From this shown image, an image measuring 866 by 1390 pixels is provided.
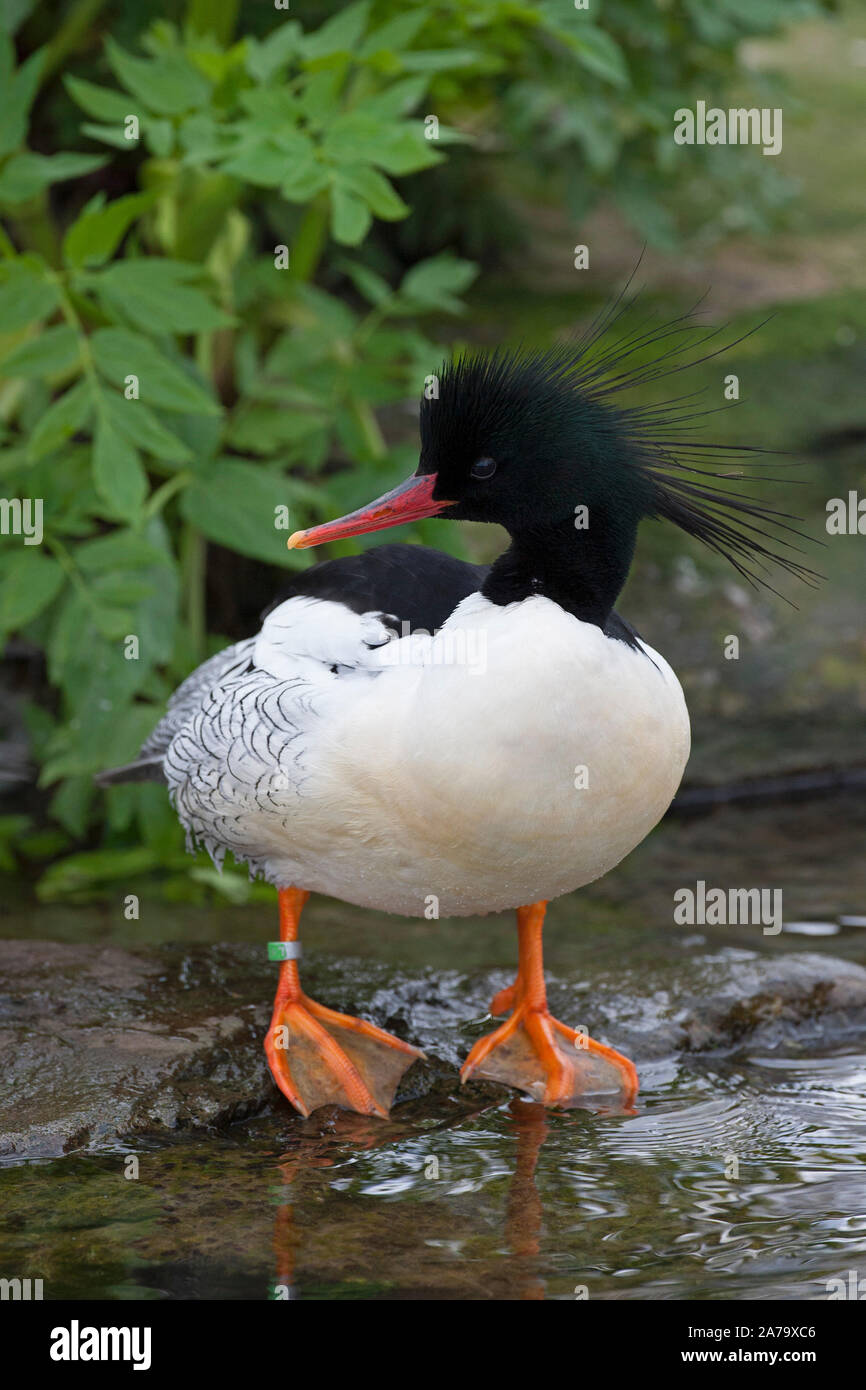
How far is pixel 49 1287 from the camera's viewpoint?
111 inches

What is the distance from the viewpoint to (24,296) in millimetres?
4367

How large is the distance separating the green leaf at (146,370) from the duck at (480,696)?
3.08 feet

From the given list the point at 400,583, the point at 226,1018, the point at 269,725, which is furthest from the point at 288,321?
the point at 226,1018

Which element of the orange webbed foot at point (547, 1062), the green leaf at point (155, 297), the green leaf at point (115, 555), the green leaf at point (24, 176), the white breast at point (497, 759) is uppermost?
the green leaf at point (24, 176)

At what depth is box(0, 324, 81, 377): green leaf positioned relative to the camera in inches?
169

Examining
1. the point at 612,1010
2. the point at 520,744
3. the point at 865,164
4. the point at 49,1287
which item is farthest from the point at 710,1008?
the point at 865,164

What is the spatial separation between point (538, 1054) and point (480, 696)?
3.56 feet

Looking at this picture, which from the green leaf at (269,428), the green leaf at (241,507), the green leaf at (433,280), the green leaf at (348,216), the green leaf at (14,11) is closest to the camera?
the green leaf at (348,216)

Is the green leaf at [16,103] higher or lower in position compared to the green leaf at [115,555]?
higher

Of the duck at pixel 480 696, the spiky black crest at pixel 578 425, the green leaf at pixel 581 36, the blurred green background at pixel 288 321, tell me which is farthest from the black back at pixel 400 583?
the green leaf at pixel 581 36

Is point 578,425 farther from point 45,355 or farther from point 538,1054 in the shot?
point 45,355

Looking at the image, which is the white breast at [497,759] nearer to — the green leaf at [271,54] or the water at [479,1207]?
the water at [479,1207]

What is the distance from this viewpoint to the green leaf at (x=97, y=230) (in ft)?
14.1
